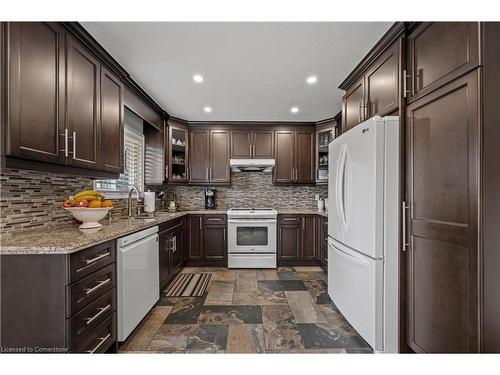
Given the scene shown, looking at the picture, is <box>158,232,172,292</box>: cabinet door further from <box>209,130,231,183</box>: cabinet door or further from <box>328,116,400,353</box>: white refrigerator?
<box>328,116,400,353</box>: white refrigerator

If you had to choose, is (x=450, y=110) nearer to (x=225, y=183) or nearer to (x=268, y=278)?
(x=268, y=278)

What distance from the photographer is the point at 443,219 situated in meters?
1.37

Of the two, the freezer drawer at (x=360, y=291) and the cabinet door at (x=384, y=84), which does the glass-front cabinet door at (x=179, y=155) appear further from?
the cabinet door at (x=384, y=84)

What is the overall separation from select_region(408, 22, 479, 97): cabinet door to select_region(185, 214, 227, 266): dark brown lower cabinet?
299 cm

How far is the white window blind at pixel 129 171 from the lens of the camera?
9.25ft

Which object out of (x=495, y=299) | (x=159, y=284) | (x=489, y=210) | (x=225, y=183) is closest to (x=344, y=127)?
(x=489, y=210)

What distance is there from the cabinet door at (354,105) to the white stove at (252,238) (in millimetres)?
1837

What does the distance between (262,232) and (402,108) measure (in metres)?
2.64

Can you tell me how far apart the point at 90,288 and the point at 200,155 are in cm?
288

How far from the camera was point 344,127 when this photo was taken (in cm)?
257

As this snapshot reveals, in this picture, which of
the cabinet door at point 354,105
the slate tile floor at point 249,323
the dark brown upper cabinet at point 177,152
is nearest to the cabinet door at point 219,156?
the dark brown upper cabinet at point 177,152

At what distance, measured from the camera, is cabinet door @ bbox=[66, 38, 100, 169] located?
1714mm

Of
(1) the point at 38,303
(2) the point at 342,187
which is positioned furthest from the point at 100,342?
(2) the point at 342,187

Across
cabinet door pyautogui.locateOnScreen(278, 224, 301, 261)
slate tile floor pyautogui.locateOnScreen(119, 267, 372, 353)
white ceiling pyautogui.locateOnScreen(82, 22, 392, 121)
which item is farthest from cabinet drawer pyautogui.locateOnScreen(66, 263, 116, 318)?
cabinet door pyautogui.locateOnScreen(278, 224, 301, 261)
